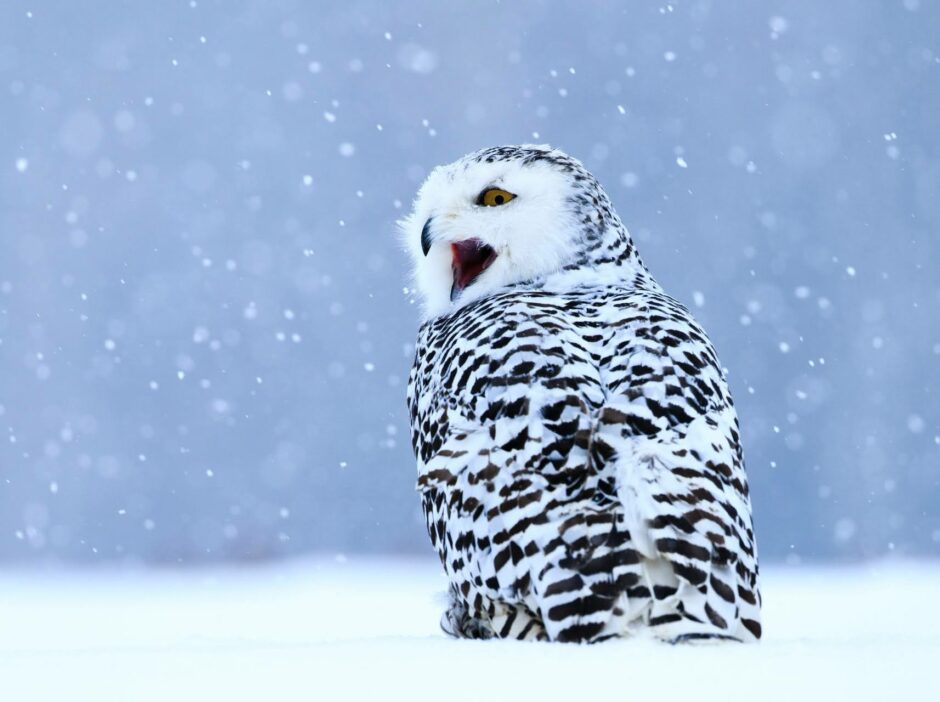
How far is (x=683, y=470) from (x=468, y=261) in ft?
2.01

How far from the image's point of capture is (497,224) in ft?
4.76

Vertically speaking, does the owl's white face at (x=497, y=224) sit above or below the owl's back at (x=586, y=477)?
above

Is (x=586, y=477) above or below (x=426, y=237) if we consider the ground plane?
below

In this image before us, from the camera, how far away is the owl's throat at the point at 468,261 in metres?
1.48

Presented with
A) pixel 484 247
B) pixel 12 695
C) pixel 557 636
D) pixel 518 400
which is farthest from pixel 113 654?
pixel 484 247

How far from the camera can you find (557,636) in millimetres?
901

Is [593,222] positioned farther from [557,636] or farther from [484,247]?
[557,636]

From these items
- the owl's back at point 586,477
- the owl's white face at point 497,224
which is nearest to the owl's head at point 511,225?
the owl's white face at point 497,224

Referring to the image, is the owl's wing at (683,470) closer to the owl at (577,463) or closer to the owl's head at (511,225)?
the owl at (577,463)

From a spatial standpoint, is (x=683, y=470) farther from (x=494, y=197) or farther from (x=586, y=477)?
(x=494, y=197)

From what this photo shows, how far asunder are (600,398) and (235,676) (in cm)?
52

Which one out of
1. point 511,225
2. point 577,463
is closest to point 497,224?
point 511,225

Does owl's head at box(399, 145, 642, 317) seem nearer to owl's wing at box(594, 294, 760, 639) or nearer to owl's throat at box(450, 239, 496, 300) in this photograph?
owl's throat at box(450, 239, 496, 300)

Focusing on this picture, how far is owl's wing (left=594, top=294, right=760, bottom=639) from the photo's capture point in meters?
0.92
